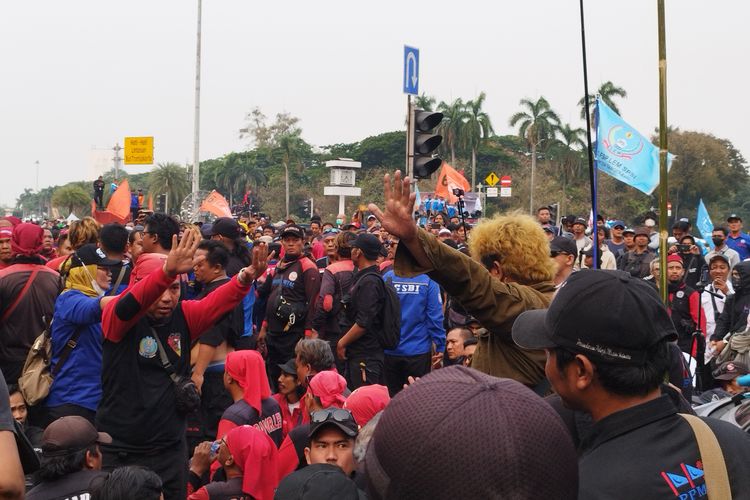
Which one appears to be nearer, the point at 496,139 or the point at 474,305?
the point at 474,305

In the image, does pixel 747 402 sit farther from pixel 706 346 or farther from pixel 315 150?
pixel 315 150

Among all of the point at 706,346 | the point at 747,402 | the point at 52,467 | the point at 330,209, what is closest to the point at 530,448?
the point at 747,402

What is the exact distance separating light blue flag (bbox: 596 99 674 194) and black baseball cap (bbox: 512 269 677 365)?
16.8 ft

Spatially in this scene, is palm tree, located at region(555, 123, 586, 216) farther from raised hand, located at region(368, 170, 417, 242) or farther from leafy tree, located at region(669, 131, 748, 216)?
raised hand, located at region(368, 170, 417, 242)

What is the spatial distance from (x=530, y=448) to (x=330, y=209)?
70202 mm

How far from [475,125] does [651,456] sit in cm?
6502

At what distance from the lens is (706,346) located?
9.13 metres

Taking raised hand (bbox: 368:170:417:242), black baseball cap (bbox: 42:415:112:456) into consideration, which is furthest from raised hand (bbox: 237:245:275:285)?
raised hand (bbox: 368:170:417:242)

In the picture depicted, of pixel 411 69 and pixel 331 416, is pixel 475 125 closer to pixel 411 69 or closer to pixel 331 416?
pixel 411 69

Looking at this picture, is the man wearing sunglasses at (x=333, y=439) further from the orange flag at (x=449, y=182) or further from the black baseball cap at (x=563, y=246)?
the orange flag at (x=449, y=182)

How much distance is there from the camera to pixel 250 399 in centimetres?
552

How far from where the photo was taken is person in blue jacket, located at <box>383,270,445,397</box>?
25.9ft

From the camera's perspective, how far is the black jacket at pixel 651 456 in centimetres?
183

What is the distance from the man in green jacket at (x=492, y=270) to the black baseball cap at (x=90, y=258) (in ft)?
8.52
